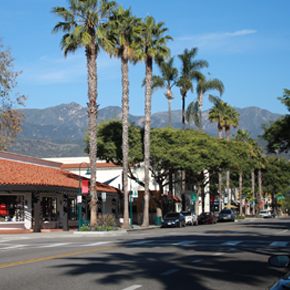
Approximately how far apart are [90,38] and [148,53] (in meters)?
9.37

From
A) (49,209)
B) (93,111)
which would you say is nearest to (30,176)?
(49,209)

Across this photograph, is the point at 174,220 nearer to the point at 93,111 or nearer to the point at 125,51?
the point at 93,111

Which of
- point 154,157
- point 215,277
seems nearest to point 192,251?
point 215,277

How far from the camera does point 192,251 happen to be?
49.4ft

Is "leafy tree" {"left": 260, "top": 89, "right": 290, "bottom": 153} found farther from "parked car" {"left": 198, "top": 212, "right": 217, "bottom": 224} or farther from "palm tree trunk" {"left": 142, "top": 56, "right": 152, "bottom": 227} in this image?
"parked car" {"left": 198, "top": 212, "right": 217, "bottom": 224}

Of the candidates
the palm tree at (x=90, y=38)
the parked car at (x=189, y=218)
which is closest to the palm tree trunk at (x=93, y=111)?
the palm tree at (x=90, y=38)

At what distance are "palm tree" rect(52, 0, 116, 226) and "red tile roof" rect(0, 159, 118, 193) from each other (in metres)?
4.96

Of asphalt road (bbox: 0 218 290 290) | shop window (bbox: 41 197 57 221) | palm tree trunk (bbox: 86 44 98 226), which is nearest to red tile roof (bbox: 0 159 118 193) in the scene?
shop window (bbox: 41 197 57 221)

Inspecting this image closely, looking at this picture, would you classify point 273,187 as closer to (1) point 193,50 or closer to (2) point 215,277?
(1) point 193,50

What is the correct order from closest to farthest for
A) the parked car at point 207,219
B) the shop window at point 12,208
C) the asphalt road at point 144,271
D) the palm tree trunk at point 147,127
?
the asphalt road at point 144,271 < the shop window at point 12,208 < the palm tree trunk at point 147,127 < the parked car at point 207,219

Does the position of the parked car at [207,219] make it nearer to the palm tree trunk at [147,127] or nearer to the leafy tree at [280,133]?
the palm tree trunk at [147,127]

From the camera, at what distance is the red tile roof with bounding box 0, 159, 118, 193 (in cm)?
3284

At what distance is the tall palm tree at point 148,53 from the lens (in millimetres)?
41781

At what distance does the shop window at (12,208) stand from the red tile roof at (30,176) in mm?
1795
